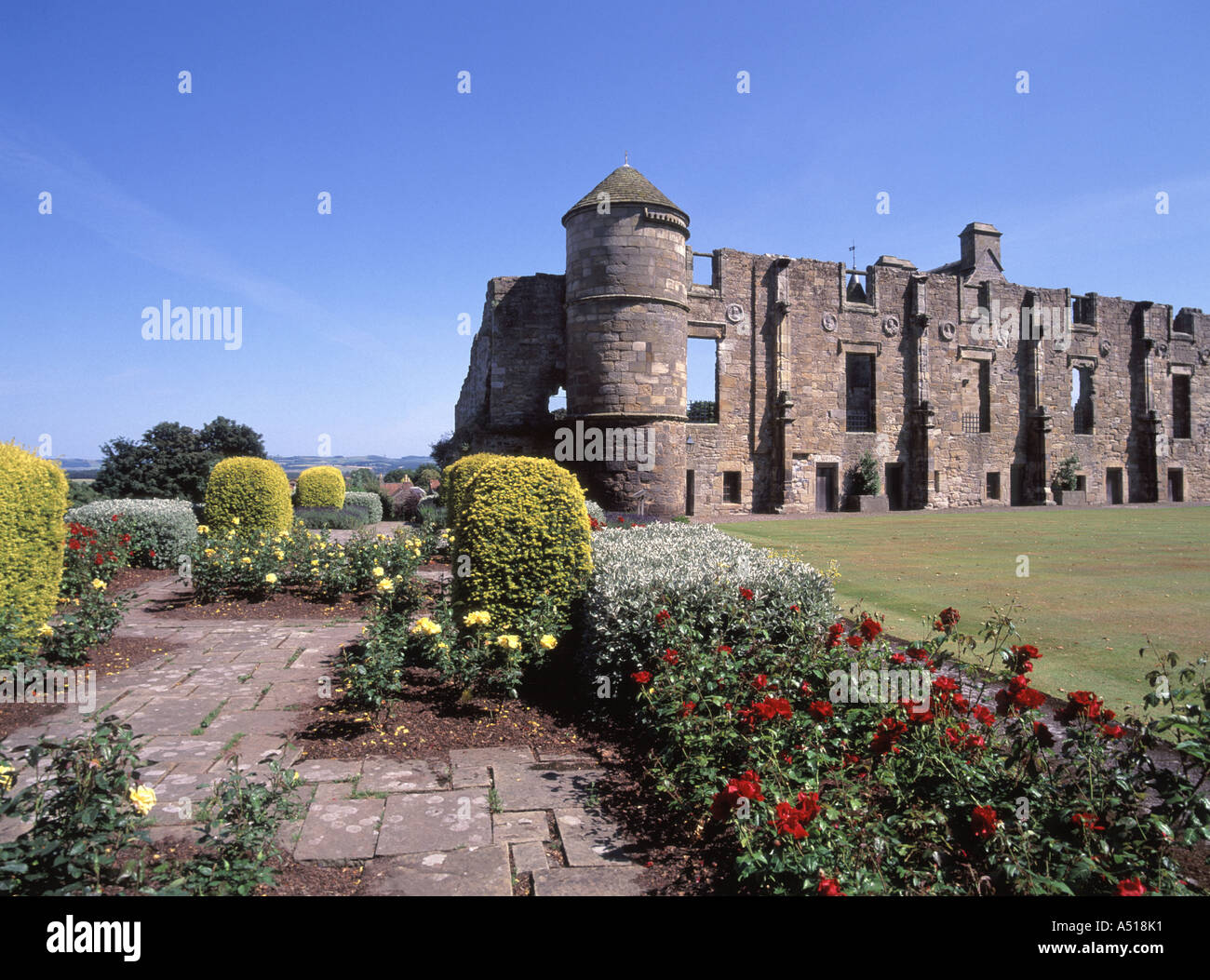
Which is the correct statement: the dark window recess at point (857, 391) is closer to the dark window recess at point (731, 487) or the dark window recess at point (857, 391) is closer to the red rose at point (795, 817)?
the dark window recess at point (731, 487)

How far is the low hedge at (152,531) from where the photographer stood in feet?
38.0

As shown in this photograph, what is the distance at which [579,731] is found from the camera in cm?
487

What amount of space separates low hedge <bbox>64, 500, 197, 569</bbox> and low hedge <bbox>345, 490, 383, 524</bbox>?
938 centimetres

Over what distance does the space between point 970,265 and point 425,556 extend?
29.4 metres

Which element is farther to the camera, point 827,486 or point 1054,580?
point 827,486

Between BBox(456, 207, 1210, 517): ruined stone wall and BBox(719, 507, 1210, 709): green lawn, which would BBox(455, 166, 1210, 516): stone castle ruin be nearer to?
BBox(456, 207, 1210, 517): ruined stone wall

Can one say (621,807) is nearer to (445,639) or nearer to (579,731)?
(579,731)

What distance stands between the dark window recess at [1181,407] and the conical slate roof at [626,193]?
30.1 m

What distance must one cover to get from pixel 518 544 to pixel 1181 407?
40.7 meters

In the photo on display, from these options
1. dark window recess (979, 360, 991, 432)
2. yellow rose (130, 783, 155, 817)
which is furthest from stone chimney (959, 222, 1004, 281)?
yellow rose (130, 783, 155, 817)

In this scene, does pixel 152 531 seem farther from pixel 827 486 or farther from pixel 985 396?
pixel 985 396

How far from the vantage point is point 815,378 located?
996 inches

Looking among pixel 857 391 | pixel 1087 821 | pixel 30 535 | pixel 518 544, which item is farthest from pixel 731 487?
pixel 1087 821

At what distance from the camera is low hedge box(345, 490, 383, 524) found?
71.4ft
